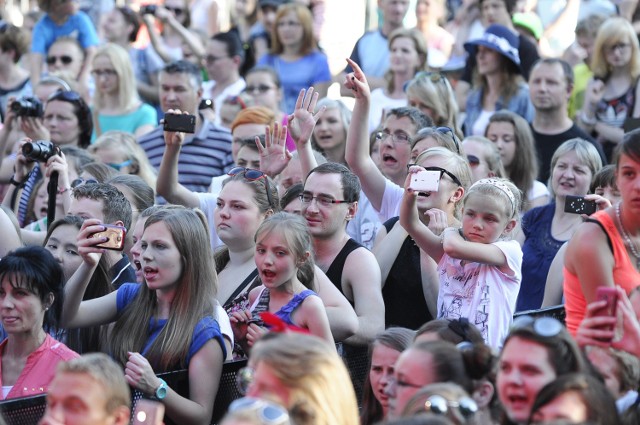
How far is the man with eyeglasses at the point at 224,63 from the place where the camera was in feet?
34.7

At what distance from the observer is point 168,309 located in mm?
5188

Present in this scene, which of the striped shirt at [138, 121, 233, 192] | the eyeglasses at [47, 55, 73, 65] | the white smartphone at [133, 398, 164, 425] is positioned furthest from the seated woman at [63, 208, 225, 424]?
the eyeglasses at [47, 55, 73, 65]

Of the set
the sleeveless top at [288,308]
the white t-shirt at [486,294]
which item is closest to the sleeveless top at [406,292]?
the white t-shirt at [486,294]

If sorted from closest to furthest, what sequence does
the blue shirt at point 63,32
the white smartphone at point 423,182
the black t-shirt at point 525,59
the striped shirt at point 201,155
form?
the white smartphone at point 423,182, the striped shirt at point 201,155, the black t-shirt at point 525,59, the blue shirt at point 63,32

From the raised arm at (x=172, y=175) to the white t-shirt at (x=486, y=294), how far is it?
6.33ft

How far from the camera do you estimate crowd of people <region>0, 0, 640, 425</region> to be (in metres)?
3.89

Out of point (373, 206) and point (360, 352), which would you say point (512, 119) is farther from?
point (360, 352)

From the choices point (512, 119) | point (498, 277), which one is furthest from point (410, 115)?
point (498, 277)

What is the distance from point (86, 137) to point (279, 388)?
5515mm

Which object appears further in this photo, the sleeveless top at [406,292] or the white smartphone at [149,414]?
the sleeveless top at [406,292]

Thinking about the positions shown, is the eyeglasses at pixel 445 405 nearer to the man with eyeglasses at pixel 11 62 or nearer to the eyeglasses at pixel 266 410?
the eyeglasses at pixel 266 410

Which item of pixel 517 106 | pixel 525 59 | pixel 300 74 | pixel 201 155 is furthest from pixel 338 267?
pixel 300 74

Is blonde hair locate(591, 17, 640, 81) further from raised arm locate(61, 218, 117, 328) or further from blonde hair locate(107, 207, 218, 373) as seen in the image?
raised arm locate(61, 218, 117, 328)

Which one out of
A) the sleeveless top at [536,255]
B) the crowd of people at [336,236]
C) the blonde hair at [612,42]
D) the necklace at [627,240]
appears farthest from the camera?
the blonde hair at [612,42]
